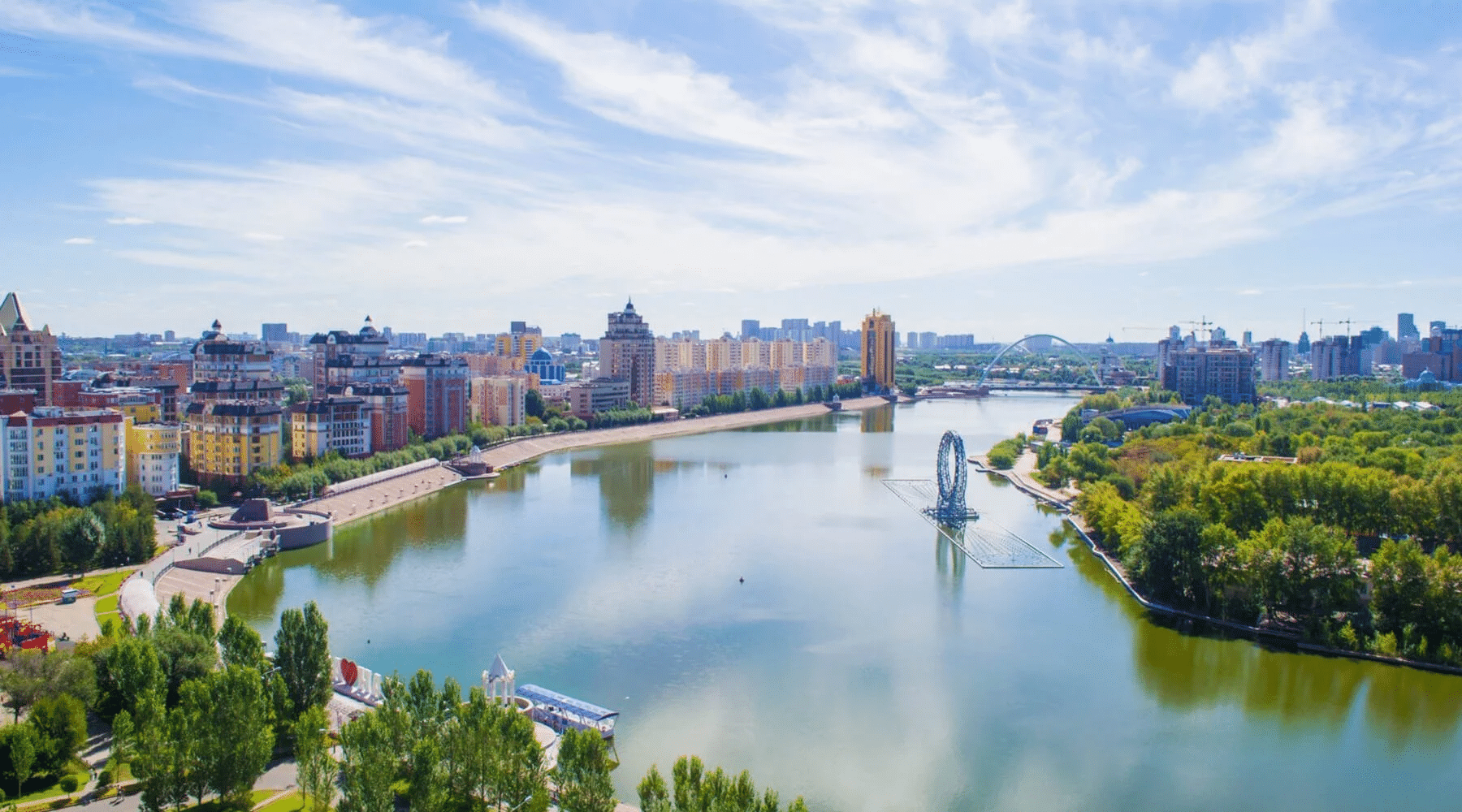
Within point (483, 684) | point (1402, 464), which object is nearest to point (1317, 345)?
point (1402, 464)

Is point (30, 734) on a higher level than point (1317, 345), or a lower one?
lower

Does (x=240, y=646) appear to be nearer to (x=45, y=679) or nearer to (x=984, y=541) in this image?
(x=45, y=679)

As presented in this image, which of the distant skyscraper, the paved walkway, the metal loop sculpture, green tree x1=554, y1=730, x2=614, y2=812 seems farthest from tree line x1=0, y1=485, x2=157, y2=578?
the distant skyscraper

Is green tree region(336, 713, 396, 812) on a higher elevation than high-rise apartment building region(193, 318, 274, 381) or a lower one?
lower

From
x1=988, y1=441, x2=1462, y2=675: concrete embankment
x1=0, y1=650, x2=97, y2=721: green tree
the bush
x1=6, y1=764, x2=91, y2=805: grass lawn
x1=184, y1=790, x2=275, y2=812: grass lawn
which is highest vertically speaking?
the bush

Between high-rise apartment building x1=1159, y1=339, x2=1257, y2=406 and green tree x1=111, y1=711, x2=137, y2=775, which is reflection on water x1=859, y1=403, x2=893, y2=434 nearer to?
high-rise apartment building x1=1159, y1=339, x2=1257, y2=406

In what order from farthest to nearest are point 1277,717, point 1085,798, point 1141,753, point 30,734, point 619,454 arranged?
point 619,454, point 1277,717, point 1141,753, point 1085,798, point 30,734

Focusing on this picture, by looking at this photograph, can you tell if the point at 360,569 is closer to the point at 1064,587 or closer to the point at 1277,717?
the point at 1064,587

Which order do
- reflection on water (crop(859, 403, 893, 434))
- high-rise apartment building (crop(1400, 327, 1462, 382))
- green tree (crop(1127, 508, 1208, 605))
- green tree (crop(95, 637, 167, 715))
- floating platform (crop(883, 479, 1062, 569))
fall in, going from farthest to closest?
high-rise apartment building (crop(1400, 327, 1462, 382)), reflection on water (crop(859, 403, 893, 434)), floating platform (crop(883, 479, 1062, 569)), green tree (crop(1127, 508, 1208, 605)), green tree (crop(95, 637, 167, 715))

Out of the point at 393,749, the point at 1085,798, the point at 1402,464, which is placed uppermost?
the point at 1402,464
